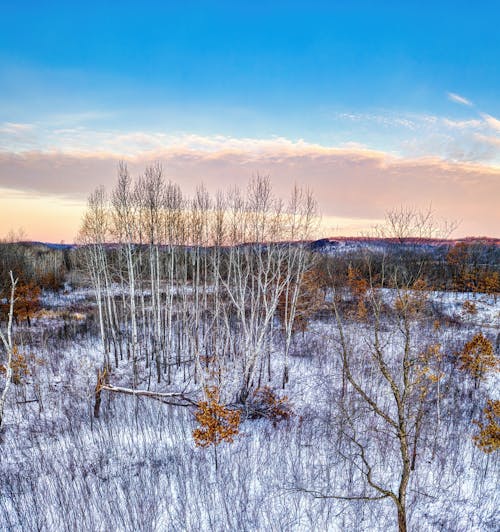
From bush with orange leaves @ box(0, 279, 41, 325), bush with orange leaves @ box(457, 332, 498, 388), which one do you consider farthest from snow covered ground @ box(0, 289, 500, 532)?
bush with orange leaves @ box(0, 279, 41, 325)

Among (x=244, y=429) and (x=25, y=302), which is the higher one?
(x=25, y=302)

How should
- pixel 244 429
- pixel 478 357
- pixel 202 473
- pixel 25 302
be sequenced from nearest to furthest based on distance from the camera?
pixel 202 473 < pixel 244 429 < pixel 478 357 < pixel 25 302

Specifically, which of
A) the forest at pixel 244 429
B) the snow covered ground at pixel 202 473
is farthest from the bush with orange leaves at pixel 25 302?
the snow covered ground at pixel 202 473

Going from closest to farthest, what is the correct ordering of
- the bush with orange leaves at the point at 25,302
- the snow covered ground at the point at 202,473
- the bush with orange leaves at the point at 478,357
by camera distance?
the snow covered ground at the point at 202,473 < the bush with orange leaves at the point at 478,357 < the bush with orange leaves at the point at 25,302

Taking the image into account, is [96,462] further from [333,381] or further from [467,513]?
[333,381]

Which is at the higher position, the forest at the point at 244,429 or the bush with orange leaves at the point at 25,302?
the bush with orange leaves at the point at 25,302

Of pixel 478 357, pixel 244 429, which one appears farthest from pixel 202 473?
pixel 478 357

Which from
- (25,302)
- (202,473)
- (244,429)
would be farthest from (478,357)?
(25,302)

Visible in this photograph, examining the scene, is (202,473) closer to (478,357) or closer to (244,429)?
(244,429)

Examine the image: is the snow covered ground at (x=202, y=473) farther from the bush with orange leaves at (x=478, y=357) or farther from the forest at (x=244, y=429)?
the bush with orange leaves at (x=478, y=357)

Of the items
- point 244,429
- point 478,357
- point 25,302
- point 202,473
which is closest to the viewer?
point 202,473

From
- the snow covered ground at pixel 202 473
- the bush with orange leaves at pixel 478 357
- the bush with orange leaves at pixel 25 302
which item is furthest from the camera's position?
the bush with orange leaves at pixel 25 302

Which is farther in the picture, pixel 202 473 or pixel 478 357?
pixel 478 357

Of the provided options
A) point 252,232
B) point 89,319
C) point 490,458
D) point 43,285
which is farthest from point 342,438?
point 43,285
